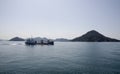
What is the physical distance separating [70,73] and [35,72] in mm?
8553

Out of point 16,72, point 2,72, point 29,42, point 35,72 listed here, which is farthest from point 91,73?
point 29,42

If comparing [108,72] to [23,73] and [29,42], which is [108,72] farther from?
[29,42]

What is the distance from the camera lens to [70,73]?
81.6 feet

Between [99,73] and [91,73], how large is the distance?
208 centimetres

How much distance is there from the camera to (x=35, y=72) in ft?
84.4

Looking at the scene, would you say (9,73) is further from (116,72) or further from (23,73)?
(116,72)

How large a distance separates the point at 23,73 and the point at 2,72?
5435 mm

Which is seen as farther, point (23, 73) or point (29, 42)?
point (29, 42)

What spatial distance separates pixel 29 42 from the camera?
164 metres

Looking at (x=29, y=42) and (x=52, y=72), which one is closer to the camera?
(x=52, y=72)

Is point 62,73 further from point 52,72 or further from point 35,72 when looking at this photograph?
point 35,72

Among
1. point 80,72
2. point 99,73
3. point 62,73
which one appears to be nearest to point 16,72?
point 62,73

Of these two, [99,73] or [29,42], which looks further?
[29,42]

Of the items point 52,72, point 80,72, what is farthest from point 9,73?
point 80,72
